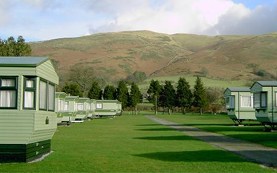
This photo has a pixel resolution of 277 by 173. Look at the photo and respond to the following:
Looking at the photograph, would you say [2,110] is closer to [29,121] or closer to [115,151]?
[29,121]

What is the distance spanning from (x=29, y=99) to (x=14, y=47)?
43069mm

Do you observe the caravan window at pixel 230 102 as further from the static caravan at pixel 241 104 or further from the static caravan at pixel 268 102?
the static caravan at pixel 268 102

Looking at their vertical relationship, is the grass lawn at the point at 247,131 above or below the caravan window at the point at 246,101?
below

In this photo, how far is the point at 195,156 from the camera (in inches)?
725

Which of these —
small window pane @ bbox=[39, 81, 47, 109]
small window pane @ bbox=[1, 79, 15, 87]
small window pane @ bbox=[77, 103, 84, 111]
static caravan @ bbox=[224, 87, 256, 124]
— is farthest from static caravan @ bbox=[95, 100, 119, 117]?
small window pane @ bbox=[1, 79, 15, 87]

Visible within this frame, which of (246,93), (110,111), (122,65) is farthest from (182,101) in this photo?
(122,65)

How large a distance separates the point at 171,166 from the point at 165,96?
84009 millimetres

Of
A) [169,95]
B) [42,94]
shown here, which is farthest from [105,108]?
[42,94]

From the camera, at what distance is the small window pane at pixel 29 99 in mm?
16297

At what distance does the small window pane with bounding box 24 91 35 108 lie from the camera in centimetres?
1630

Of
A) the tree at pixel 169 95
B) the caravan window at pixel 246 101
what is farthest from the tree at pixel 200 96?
the caravan window at pixel 246 101

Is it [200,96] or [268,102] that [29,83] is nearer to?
[268,102]

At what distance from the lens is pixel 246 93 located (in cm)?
4519

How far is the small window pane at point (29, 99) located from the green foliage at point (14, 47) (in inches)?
1628
